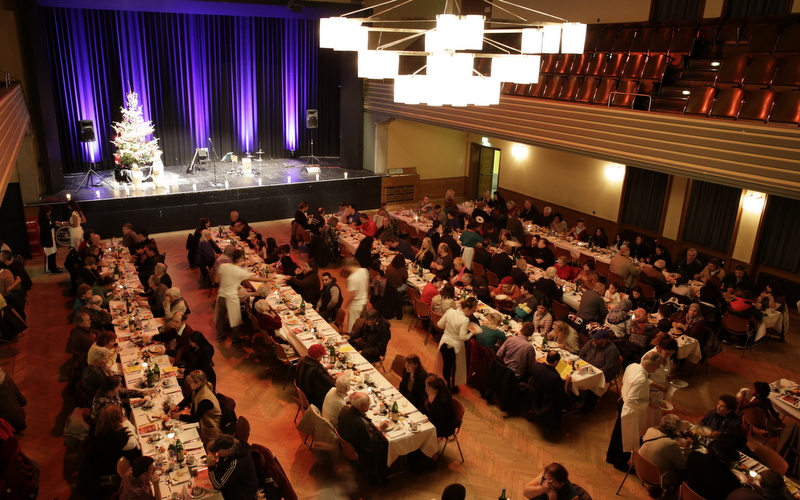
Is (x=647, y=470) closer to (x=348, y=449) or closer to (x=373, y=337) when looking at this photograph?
(x=348, y=449)

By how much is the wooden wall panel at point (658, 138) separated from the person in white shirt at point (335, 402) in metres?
6.68

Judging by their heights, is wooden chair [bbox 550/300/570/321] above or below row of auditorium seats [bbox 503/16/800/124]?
below

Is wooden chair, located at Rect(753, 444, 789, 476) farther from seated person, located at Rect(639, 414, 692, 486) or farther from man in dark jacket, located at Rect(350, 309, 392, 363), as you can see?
man in dark jacket, located at Rect(350, 309, 392, 363)

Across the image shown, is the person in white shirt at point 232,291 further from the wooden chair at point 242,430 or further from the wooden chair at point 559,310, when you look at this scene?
the wooden chair at point 559,310

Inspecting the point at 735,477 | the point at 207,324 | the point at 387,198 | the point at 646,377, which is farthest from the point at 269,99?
the point at 735,477

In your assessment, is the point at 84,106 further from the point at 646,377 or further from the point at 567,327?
the point at 646,377

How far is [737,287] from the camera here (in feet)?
32.8

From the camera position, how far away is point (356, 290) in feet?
27.2

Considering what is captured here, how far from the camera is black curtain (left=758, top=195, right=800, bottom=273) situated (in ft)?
35.6

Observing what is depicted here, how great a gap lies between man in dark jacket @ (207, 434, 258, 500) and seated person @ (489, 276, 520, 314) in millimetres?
5198

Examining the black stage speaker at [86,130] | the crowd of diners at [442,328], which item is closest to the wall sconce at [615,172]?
the crowd of diners at [442,328]

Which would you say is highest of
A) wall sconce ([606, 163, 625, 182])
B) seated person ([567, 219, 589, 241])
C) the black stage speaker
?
the black stage speaker

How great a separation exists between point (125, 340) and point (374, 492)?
387 centimetres

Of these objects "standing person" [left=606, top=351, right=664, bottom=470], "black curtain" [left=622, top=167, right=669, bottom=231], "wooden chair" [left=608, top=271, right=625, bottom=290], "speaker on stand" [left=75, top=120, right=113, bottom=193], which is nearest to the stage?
"speaker on stand" [left=75, top=120, right=113, bottom=193]
